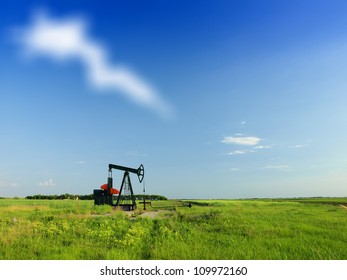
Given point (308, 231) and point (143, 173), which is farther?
point (143, 173)

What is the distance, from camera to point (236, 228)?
45.8 ft

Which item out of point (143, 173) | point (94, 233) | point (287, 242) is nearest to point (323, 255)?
point (287, 242)

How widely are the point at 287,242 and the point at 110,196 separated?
22753 millimetres

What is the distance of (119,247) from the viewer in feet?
30.6

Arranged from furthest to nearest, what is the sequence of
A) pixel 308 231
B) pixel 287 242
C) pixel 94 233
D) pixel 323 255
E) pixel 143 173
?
1. pixel 143 173
2. pixel 308 231
3. pixel 94 233
4. pixel 287 242
5. pixel 323 255
